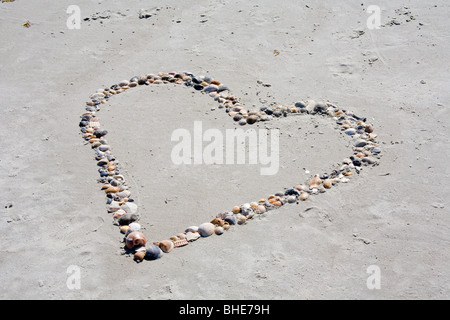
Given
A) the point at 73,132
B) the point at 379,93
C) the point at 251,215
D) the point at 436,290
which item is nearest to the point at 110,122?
the point at 73,132

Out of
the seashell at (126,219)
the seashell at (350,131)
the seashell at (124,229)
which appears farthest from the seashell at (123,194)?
the seashell at (350,131)

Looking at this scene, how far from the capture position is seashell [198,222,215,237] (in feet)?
19.3

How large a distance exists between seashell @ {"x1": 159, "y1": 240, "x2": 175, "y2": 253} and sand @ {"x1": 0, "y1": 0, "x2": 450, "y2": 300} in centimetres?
15

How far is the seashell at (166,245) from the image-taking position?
5668 millimetres

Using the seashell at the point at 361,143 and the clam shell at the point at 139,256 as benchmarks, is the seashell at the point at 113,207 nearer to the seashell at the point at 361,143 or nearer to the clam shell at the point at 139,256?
the clam shell at the point at 139,256

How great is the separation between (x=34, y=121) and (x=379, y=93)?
581cm

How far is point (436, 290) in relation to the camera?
202 inches

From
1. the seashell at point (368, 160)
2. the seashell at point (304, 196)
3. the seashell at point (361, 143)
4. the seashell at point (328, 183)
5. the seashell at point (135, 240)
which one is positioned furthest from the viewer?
the seashell at point (361, 143)

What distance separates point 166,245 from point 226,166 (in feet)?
5.76

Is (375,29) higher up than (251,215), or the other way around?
(375,29)

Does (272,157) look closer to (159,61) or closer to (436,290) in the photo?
(436,290)

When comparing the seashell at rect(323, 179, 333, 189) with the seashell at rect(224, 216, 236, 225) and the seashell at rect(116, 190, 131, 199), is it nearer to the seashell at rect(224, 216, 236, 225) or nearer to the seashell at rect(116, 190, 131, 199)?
the seashell at rect(224, 216, 236, 225)

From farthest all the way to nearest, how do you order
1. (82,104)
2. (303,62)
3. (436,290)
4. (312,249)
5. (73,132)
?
(303,62) < (82,104) < (73,132) < (312,249) < (436,290)

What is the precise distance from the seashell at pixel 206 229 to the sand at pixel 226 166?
0.13m
